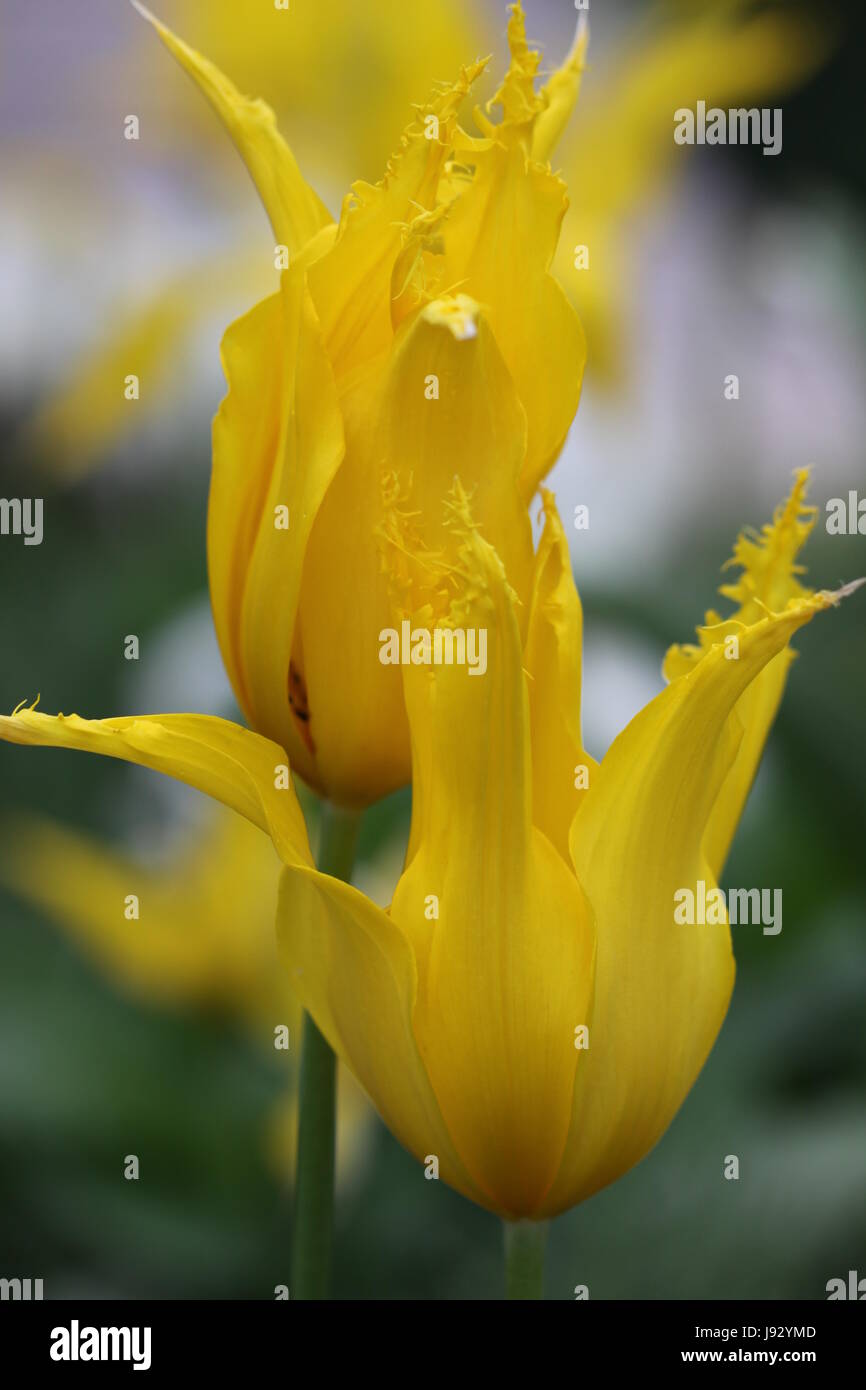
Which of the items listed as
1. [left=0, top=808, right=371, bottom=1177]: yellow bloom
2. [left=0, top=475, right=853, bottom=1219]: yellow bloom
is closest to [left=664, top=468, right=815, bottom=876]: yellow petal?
[left=0, top=475, right=853, bottom=1219]: yellow bloom

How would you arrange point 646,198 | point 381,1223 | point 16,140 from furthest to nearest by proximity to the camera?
point 16,140
point 646,198
point 381,1223

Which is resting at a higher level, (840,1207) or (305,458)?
(305,458)

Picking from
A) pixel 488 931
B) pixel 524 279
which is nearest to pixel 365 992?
pixel 488 931

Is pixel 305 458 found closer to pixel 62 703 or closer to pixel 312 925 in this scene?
pixel 312 925

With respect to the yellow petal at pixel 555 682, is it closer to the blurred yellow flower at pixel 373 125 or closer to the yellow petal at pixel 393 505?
the yellow petal at pixel 393 505

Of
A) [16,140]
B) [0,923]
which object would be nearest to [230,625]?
[0,923]

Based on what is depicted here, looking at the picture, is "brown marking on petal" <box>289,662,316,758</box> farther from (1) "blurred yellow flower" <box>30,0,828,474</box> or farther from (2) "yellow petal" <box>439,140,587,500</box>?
(1) "blurred yellow flower" <box>30,0,828,474</box>

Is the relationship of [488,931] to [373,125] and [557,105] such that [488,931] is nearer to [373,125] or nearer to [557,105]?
[557,105]
